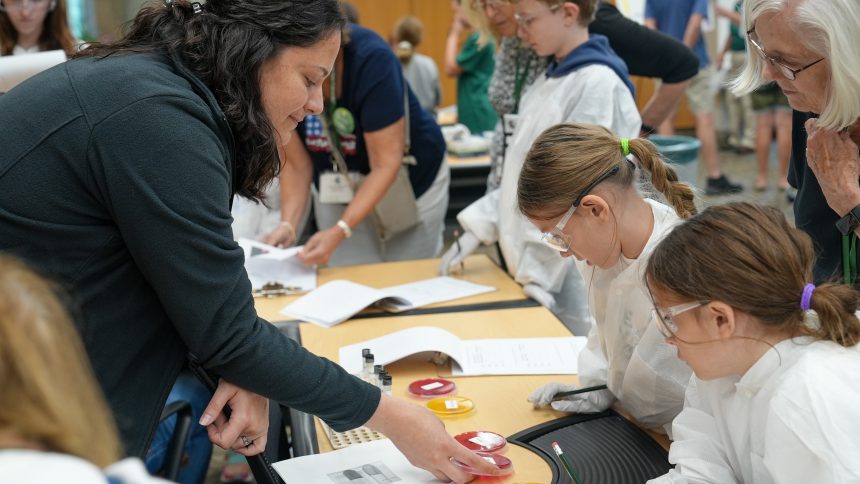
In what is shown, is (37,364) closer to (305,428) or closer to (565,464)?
(565,464)

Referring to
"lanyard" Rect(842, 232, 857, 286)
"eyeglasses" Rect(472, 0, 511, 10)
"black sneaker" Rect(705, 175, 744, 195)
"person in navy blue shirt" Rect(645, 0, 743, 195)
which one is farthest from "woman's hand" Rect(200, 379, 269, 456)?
"person in navy blue shirt" Rect(645, 0, 743, 195)

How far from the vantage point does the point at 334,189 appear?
3023mm

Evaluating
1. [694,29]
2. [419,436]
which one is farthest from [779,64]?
[694,29]

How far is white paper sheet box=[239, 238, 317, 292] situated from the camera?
2.71 metres

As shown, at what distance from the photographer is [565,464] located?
1.45 metres

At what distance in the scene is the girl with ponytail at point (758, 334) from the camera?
119 cm

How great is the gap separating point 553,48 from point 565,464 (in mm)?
1463

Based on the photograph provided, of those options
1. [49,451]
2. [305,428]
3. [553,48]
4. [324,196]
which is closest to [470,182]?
[324,196]

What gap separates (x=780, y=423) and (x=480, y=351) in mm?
957

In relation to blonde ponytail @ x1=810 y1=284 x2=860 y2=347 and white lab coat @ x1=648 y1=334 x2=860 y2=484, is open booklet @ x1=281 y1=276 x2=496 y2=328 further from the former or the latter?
blonde ponytail @ x1=810 y1=284 x2=860 y2=347

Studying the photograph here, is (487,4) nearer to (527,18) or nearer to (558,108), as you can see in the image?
(527,18)

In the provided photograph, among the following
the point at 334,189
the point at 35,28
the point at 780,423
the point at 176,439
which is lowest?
the point at 176,439

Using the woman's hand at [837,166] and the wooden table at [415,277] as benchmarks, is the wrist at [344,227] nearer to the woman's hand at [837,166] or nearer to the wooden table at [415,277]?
the wooden table at [415,277]

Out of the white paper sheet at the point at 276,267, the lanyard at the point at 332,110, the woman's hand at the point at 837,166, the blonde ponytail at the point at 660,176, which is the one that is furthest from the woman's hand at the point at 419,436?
the lanyard at the point at 332,110
